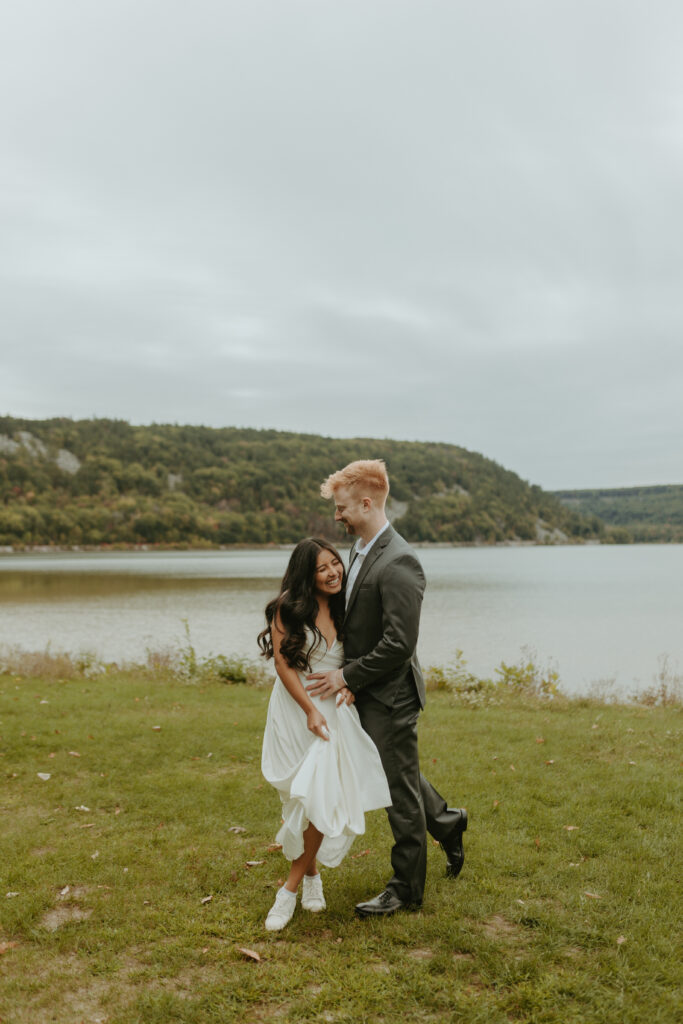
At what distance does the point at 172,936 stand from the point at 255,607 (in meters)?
26.8

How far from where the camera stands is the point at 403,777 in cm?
404

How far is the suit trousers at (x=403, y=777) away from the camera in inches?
159

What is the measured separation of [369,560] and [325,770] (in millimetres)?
1170

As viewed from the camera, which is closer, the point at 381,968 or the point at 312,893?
the point at 381,968

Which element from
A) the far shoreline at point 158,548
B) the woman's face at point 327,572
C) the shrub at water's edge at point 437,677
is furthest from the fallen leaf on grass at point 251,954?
the far shoreline at point 158,548

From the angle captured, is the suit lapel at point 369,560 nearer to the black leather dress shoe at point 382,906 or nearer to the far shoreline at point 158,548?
the black leather dress shoe at point 382,906

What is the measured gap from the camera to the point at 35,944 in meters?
3.94

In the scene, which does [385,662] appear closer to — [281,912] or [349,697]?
[349,697]

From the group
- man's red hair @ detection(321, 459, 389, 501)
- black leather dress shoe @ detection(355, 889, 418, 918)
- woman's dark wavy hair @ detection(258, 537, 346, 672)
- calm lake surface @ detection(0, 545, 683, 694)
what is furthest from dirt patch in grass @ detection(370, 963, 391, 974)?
calm lake surface @ detection(0, 545, 683, 694)

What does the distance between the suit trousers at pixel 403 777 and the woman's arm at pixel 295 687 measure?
31 cm

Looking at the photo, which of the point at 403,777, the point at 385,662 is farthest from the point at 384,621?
the point at 403,777

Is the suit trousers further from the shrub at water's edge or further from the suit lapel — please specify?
the shrub at water's edge

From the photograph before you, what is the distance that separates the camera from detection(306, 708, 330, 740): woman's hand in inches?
154

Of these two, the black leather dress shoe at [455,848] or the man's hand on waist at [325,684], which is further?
the black leather dress shoe at [455,848]
